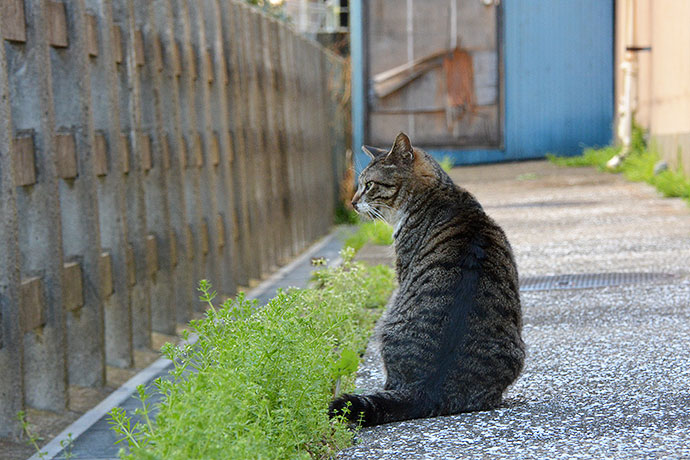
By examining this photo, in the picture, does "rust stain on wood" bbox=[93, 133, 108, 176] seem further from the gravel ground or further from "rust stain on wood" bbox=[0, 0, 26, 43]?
the gravel ground

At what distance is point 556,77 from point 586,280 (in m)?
9.61

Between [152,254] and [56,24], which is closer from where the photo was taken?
[56,24]

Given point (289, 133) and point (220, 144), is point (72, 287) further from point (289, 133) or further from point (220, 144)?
point (289, 133)

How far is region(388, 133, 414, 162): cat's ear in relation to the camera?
3.77 meters

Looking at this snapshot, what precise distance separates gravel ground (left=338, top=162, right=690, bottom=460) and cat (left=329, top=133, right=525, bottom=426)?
0.08m

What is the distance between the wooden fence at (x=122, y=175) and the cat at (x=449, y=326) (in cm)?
170

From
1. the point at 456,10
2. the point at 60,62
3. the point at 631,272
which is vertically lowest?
the point at 631,272

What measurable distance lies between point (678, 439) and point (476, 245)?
3.16 ft

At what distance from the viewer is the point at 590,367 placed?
12.0 ft

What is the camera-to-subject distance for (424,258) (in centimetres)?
349

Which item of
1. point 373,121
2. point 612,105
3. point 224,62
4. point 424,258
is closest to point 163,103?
point 224,62

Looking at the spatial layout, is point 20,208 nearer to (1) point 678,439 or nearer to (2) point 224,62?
(1) point 678,439

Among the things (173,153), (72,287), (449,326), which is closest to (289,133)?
(173,153)

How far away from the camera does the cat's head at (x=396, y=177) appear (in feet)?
12.4
